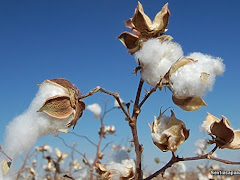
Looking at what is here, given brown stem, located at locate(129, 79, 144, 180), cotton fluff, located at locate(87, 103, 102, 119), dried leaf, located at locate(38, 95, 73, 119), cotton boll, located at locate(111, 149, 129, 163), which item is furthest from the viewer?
cotton fluff, located at locate(87, 103, 102, 119)

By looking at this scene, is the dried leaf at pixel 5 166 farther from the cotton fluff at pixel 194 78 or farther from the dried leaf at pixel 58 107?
the cotton fluff at pixel 194 78

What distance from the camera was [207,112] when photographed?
1.03 metres

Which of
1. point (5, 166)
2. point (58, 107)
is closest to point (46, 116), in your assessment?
point (58, 107)

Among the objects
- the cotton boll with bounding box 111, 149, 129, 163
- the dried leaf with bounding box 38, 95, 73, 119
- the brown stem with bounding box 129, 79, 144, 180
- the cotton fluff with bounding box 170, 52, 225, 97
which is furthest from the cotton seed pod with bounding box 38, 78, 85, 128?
the cotton boll with bounding box 111, 149, 129, 163

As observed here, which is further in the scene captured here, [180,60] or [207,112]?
[207,112]

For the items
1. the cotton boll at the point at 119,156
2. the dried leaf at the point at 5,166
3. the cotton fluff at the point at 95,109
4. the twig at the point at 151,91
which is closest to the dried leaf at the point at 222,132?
the twig at the point at 151,91

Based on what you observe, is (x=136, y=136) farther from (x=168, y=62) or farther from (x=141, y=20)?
(x=141, y=20)

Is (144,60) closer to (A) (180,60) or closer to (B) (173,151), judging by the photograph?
(A) (180,60)

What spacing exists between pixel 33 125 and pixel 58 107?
0.28ft

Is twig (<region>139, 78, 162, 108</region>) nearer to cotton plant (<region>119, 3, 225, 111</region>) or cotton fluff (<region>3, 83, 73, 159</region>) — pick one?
cotton plant (<region>119, 3, 225, 111</region>)

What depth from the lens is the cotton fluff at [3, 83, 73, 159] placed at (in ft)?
2.79

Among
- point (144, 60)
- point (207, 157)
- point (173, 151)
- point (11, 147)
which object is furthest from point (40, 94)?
point (207, 157)

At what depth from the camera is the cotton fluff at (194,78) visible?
0.89 m

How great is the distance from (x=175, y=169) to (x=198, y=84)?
173 inches
